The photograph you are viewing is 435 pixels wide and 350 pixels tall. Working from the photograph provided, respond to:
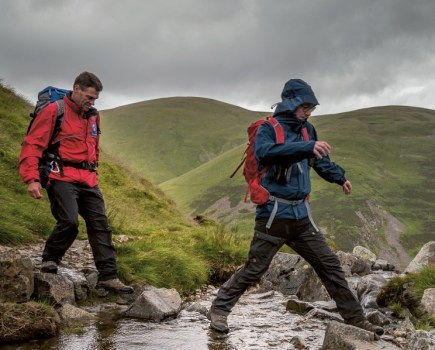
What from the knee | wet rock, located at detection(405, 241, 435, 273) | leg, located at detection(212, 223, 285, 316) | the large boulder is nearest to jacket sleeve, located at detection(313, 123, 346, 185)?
leg, located at detection(212, 223, 285, 316)

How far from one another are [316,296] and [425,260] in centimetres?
790

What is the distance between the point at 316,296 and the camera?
11250 millimetres

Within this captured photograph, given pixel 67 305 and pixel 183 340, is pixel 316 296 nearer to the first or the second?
pixel 183 340

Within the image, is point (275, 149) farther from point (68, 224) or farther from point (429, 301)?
point (429, 301)

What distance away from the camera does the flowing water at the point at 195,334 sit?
260 inches

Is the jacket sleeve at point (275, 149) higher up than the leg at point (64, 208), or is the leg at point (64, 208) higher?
the jacket sleeve at point (275, 149)

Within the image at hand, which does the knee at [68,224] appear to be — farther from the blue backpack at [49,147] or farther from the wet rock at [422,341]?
the wet rock at [422,341]

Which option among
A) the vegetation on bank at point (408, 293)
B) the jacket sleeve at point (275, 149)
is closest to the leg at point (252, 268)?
the jacket sleeve at point (275, 149)

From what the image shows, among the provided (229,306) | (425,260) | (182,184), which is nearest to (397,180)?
(182,184)

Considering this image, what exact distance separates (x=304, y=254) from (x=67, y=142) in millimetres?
4416

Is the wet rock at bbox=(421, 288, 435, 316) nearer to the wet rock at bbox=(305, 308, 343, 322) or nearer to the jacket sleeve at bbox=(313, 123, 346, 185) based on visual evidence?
the wet rock at bbox=(305, 308, 343, 322)

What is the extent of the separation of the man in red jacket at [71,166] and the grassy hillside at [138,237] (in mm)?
1710

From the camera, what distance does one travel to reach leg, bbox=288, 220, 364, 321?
7.37 metres

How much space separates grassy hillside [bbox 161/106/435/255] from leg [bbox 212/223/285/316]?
9888 cm
